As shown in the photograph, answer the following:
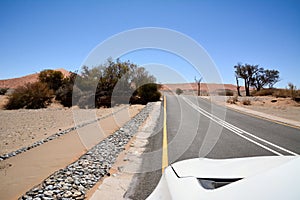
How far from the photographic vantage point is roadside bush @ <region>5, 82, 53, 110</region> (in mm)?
28797

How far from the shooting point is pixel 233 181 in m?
1.84

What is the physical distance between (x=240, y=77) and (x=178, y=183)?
64.1 meters

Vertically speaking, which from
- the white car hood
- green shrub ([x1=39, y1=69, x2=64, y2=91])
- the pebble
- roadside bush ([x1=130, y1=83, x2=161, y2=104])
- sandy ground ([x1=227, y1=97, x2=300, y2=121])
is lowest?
sandy ground ([x1=227, y1=97, x2=300, y2=121])

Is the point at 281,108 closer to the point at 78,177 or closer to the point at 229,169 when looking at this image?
the point at 78,177

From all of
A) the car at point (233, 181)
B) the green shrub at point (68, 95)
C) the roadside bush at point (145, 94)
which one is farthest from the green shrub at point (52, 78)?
the car at point (233, 181)

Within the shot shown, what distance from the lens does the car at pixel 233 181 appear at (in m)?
1.37

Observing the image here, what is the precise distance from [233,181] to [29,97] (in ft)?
109

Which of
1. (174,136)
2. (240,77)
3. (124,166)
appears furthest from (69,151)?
(240,77)

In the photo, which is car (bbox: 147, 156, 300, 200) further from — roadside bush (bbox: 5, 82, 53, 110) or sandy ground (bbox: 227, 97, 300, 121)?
roadside bush (bbox: 5, 82, 53, 110)

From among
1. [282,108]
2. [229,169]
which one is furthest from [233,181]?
[282,108]

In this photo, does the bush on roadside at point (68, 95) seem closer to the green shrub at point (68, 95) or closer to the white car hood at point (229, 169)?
the green shrub at point (68, 95)

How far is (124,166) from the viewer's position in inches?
223

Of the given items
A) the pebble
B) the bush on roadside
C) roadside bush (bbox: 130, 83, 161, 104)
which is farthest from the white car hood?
roadside bush (bbox: 130, 83, 161, 104)

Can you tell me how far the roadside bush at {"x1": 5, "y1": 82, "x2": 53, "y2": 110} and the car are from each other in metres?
31.9
